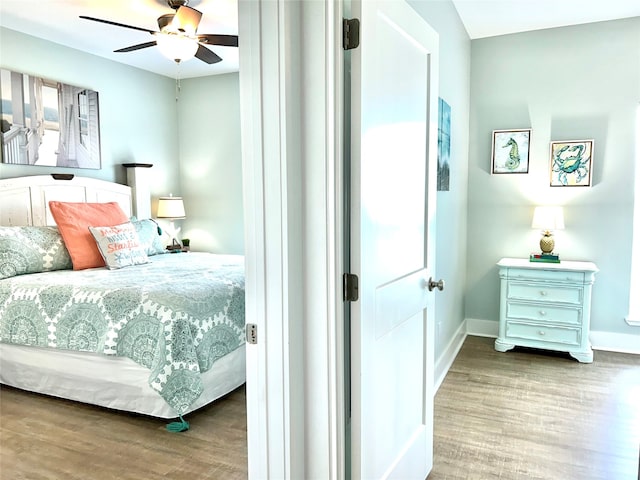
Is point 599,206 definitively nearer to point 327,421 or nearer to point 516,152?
point 516,152

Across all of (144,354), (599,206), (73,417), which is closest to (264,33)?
(144,354)

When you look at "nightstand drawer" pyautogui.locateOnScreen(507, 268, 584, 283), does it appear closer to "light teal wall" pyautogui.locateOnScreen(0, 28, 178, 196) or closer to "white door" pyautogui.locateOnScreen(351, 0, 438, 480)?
"white door" pyautogui.locateOnScreen(351, 0, 438, 480)

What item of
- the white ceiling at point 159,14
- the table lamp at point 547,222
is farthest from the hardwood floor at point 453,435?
the white ceiling at point 159,14

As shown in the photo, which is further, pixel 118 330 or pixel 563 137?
pixel 563 137

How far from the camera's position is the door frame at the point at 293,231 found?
138 centimetres

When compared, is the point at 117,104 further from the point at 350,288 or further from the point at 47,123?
→ the point at 350,288

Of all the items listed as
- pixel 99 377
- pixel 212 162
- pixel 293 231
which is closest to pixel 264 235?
pixel 293 231

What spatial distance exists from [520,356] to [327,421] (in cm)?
292

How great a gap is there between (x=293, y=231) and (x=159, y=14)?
2.86 meters

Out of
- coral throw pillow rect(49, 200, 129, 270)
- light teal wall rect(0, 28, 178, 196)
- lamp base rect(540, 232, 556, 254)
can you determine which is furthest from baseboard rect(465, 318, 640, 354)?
light teal wall rect(0, 28, 178, 196)

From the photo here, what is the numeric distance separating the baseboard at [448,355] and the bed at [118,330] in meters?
1.30

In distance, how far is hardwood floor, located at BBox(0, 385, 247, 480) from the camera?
2.32 m

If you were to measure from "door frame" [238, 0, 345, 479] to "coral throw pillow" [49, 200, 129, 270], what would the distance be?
→ 2558 millimetres

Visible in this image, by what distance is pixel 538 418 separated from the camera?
2818 mm
